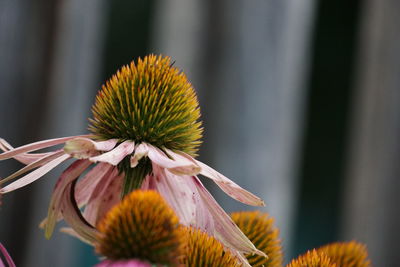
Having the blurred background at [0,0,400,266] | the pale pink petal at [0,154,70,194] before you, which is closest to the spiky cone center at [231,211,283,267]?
the pale pink petal at [0,154,70,194]

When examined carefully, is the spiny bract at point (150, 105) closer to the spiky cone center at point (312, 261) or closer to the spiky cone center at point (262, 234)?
the spiky cone center at point (262, 234)

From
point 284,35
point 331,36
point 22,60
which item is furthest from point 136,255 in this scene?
point 331,36

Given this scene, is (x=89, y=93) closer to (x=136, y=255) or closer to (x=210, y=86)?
(x=210, y=86)

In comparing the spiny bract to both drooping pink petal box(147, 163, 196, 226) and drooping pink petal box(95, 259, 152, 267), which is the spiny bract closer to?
drooping pink petal box(147, 163, 196, 226)

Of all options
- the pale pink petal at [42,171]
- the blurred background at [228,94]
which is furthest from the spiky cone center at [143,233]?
the blurred background at [228,94]

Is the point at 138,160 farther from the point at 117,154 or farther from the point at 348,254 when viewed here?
the point at 348,254

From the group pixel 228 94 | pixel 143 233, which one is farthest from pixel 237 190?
pixel 228 94
